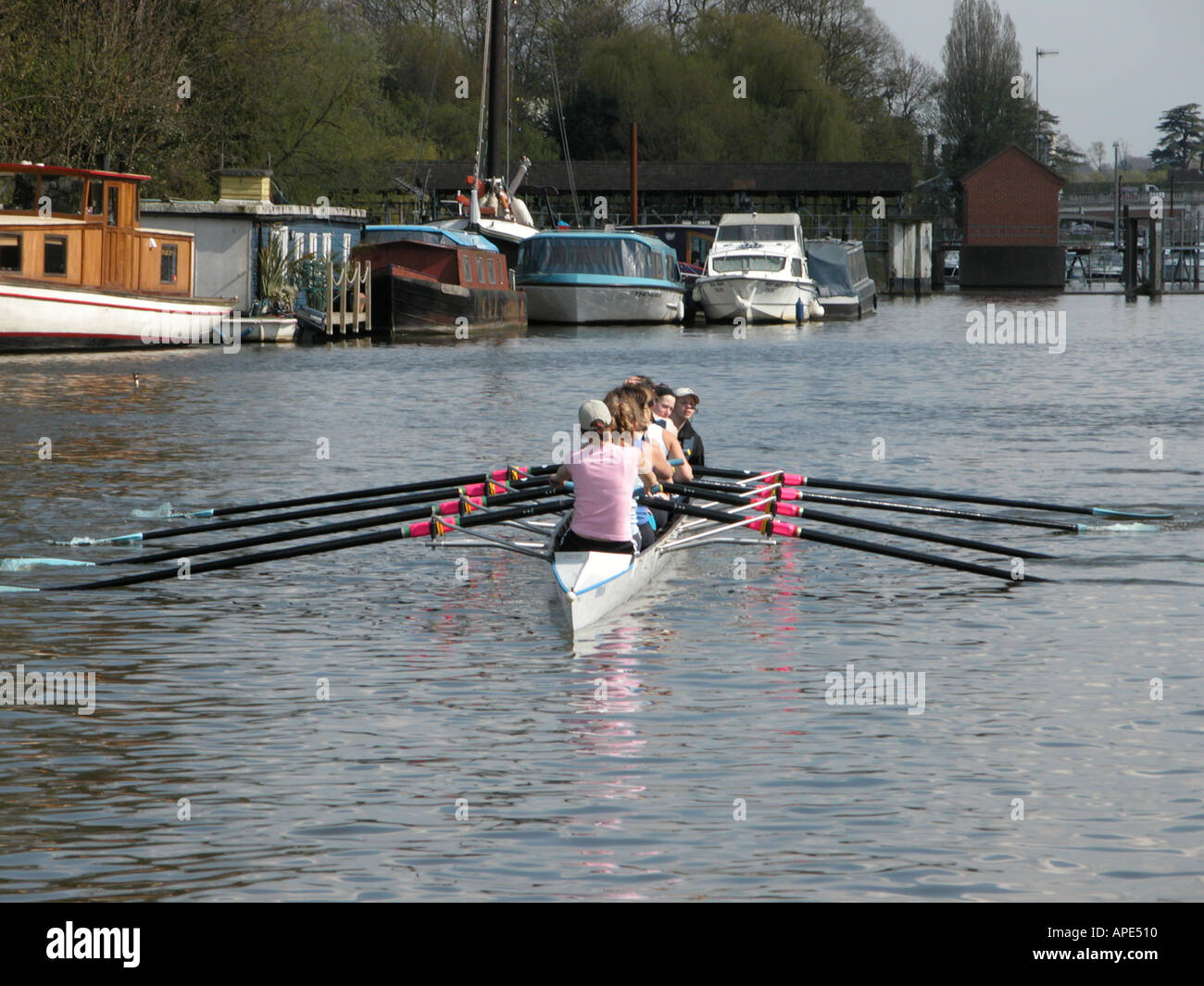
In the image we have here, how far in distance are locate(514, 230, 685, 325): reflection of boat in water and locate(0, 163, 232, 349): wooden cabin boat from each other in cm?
1682

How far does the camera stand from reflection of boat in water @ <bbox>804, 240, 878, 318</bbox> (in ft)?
194

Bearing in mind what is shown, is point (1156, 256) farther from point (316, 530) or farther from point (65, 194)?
point (316, 530)

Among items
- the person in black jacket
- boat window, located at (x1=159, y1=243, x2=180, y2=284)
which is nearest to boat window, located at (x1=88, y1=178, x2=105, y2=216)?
boat window, located at (x1=159, y1=243, x2=180, y2=284)

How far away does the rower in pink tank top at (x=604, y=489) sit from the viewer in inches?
430

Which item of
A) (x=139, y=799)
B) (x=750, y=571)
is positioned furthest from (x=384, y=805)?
(x=750, y=571)

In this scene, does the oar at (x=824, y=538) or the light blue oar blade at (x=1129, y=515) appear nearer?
the oar at (x=824, y=538)

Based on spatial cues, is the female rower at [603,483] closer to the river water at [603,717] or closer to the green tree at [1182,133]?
the river water at [603,717]

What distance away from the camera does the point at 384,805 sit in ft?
24.2

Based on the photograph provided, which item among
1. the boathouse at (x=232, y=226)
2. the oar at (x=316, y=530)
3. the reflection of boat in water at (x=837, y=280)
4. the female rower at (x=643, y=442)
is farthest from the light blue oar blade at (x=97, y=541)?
the reflection of boat in water at (x=837, y=280)

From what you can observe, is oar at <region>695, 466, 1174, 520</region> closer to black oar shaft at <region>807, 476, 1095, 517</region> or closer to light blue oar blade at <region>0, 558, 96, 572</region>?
black oar shaft at <region>807, 476, 1095, 517</region>

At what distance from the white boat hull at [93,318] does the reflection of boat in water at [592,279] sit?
49.8 feet

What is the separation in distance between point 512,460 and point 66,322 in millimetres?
17212

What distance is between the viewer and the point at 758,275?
54438 mm
